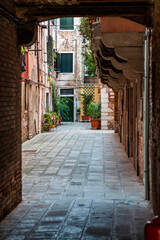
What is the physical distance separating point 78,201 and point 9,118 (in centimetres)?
176

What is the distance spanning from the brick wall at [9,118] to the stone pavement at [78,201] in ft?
0.98

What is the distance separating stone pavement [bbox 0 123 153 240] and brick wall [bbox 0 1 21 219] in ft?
0.98

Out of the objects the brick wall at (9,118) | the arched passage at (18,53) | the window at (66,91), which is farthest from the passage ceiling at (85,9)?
the window at (66,91)

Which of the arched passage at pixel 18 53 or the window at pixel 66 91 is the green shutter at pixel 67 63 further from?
the arched passage at pixel 18 53

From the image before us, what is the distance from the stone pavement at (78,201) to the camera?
464 centimetres

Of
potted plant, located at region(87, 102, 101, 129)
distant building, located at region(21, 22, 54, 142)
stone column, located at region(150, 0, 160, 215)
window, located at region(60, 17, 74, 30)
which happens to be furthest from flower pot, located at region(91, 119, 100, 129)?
stone column, located at region(150, 0, 160, 215)

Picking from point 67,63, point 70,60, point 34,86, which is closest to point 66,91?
point 67,63

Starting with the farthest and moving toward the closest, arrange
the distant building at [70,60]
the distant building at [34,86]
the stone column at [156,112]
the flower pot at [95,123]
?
the distant building at [70,60] < the flower pot at [95,123] < the distant building at [34,86] < the stone column at [156,112]

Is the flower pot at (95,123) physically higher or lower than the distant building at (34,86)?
lower

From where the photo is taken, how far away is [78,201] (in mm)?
6117

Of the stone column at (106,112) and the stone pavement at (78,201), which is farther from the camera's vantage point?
the stone column at (106,112)

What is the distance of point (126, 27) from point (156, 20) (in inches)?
69.6

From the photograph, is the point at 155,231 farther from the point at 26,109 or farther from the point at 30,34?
the point at 26,109

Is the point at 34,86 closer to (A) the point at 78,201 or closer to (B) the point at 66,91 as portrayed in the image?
(B) the point at 66,91
